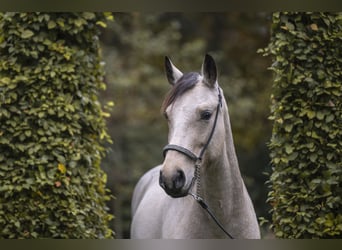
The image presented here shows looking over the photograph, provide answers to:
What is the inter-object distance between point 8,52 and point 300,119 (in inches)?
101

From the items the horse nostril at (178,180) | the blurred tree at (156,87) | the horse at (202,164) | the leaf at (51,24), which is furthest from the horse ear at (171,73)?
the blurred tree at (156,87)

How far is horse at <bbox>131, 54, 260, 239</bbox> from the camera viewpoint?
142 inches

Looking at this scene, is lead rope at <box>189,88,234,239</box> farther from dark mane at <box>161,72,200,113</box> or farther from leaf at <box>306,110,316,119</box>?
leaf at <box>306,110,316,119</box>

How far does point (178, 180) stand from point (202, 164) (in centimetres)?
43

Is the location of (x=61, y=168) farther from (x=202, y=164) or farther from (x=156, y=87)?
(x=156, y=87)

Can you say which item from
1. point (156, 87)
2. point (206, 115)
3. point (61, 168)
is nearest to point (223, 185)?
point (206, 115)

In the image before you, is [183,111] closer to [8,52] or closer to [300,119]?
[300,119]

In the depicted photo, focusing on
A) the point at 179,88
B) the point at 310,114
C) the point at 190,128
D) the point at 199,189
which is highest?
the point at 179,88

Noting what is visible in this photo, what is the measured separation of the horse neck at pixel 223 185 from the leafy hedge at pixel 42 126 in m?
1.36

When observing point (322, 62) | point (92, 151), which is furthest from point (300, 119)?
point (92, 151)

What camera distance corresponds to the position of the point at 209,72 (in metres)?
4.02

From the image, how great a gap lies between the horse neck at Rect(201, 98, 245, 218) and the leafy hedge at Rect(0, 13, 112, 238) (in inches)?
53.6

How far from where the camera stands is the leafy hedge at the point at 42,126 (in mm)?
4770

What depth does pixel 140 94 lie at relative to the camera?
508 inches
